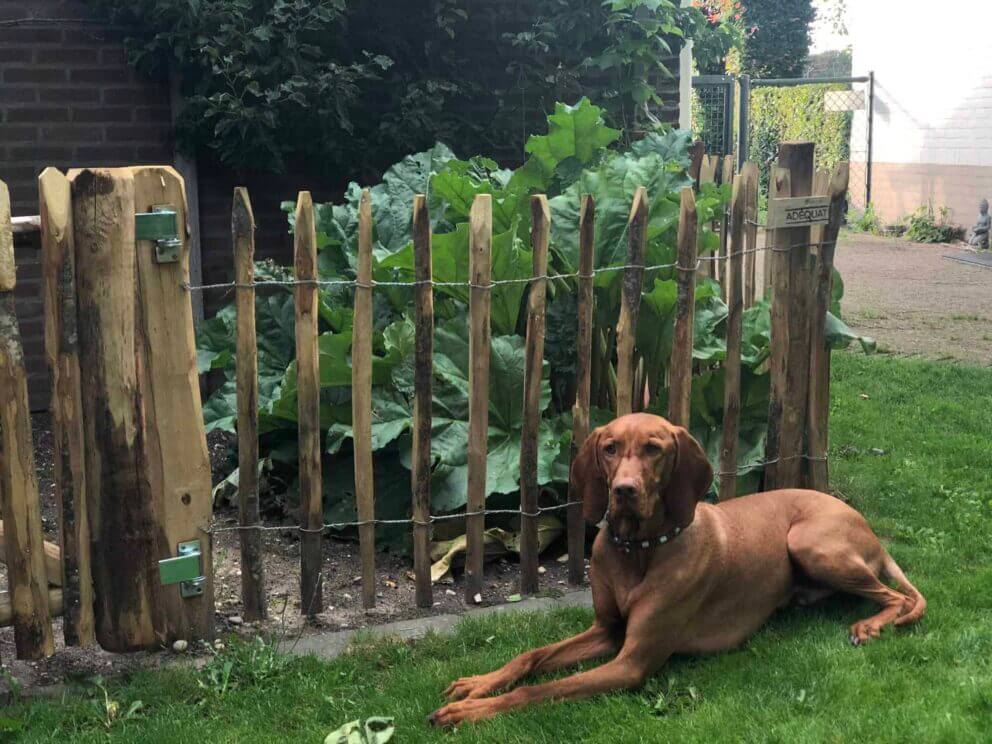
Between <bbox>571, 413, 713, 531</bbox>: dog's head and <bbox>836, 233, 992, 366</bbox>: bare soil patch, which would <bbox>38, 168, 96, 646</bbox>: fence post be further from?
<bbox>836, 233, 992, 366</bbox>: bare soil patch

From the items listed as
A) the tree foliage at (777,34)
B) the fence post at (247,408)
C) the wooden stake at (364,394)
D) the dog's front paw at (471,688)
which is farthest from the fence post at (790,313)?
the tree foliage at (777,34)

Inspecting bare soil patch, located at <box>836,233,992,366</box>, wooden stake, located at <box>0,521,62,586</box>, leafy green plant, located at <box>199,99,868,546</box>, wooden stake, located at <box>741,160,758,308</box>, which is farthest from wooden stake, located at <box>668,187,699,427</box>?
bare soil patch, located at <box>836,233,992,366</box>

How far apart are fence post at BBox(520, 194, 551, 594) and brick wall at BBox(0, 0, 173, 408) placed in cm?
395

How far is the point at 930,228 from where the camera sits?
18.2 m

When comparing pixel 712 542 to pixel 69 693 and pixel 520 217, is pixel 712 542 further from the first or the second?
pixel 69 693

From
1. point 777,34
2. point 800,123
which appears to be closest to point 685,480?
point 800,123

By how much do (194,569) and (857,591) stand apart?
2.37 meters

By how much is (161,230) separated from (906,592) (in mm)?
2961

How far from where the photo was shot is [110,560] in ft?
12.8

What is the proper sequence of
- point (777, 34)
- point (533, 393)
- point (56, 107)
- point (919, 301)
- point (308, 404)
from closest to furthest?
1. point (308, 404)
2. point (533, 393)
3. point (56, 107)
4. point (919, 301)
5. point (777, 34)

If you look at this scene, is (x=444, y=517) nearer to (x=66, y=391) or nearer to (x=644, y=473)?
(x=644, y=473)

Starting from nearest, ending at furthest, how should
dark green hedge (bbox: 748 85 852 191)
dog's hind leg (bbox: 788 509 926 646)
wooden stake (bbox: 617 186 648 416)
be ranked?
dog's hind leg (bbox: 788 509 926 646)
wooden stake (bbox: 617 186 648 416)
dark green hedge (bbox: 748 85 852 191)

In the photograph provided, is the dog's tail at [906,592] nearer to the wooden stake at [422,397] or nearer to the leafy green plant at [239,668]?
the wooden stake at [422,397]

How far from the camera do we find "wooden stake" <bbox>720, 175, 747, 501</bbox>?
4883 mm
